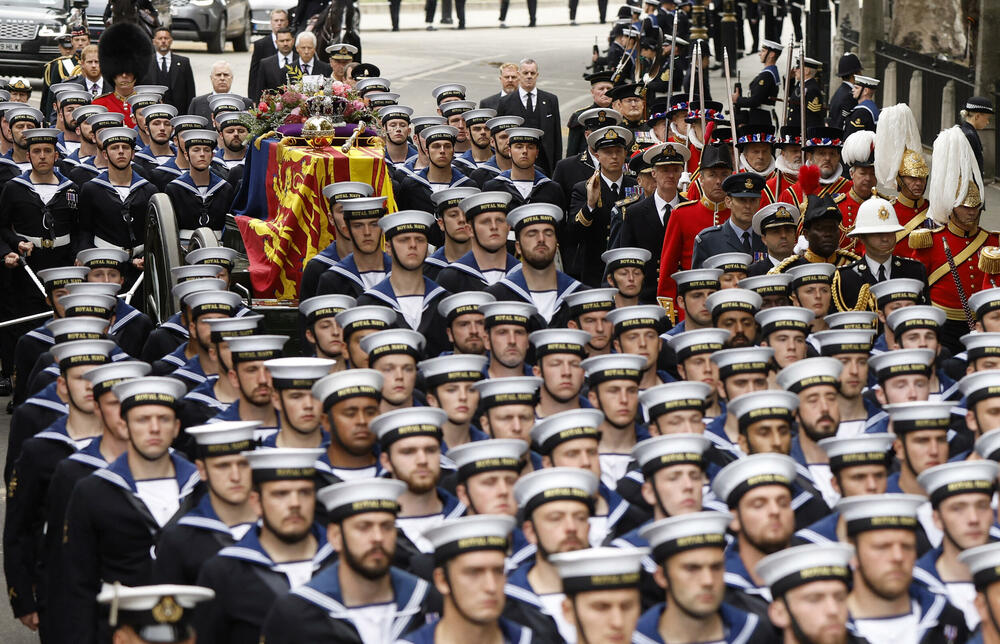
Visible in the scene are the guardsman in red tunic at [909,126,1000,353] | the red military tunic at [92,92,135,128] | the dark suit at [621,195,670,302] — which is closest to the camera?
the guardsman in red tunic at [909,126,1000,353]

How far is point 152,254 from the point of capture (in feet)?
40.6

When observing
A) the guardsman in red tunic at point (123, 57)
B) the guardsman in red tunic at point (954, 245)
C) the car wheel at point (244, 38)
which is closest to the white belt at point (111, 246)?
the guardsman in red tunic at point (123, 57)

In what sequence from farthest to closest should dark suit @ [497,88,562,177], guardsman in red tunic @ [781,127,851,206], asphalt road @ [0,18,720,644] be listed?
1. asphalt road @ [0,18,720,644]
2. dark suit @ [497,88,562,177]
3. guardsman in red tunic @ [781,127,851,206]

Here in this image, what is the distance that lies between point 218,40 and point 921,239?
71.8ft

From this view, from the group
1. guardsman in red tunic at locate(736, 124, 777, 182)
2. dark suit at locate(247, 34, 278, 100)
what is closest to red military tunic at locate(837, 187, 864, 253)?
Answer: guardsman in red tunic at locate(736, 124, 777, 182)

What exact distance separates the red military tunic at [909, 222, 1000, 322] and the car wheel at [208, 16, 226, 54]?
70.7 feet

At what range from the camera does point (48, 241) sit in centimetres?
1363

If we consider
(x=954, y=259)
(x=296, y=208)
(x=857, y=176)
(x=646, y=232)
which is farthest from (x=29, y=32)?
(x=954, y=259)

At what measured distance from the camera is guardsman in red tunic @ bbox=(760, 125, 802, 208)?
41.0 ft

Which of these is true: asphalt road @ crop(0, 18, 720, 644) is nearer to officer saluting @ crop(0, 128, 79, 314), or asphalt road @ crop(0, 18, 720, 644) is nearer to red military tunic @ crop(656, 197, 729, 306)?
officer saluting @ crop(0, 128, 79, 314)

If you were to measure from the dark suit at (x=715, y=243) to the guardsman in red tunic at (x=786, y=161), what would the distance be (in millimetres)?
1006

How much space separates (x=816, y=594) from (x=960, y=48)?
16568 millimetres

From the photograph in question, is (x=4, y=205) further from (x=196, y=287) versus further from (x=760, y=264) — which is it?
(x=760, y=264)

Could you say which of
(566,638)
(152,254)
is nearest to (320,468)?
(566,638)
